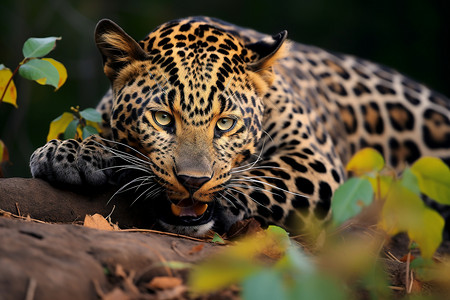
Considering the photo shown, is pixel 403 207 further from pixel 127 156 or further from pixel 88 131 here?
pixel 88 131

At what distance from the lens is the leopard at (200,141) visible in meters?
3.87

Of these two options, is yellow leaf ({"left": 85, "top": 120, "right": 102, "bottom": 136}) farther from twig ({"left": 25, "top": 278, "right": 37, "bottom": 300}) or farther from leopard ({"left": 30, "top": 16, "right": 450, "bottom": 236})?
twig ({"left": 25, "top": 278, "right": 37, "bottom": 300})

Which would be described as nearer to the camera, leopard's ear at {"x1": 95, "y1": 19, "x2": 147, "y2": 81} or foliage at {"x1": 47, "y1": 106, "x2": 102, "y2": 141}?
leopard's ear at {"x1": 95, "y1": 19, "x2": 147, "y2": 81}

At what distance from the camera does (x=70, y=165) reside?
391 cm

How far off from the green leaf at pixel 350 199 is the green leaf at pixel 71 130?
2.60 meters

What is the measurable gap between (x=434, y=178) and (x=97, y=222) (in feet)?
6.23

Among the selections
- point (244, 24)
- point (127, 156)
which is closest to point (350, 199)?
point (127, 156)

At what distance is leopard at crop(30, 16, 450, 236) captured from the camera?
387 cm

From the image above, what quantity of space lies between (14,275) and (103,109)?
309 cm

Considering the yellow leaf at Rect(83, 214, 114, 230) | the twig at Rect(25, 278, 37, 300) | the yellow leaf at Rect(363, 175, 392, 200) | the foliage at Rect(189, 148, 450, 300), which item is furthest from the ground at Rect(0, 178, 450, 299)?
the yellow leaf at Rect(363, 175, 392, 200)

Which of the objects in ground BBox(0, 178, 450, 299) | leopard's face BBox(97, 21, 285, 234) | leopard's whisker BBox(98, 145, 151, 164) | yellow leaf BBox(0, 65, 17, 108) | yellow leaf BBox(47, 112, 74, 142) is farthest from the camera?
yellow leaf BBox(47, 112, 74, 142)

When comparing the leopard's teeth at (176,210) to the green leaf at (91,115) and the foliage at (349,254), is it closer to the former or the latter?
the foliage at (349,254)

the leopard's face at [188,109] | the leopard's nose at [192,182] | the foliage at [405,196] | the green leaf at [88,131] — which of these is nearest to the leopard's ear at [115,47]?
the leopard's face at [188,109]

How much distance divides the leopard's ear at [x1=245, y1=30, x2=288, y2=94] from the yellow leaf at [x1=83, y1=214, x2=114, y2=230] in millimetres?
1553
